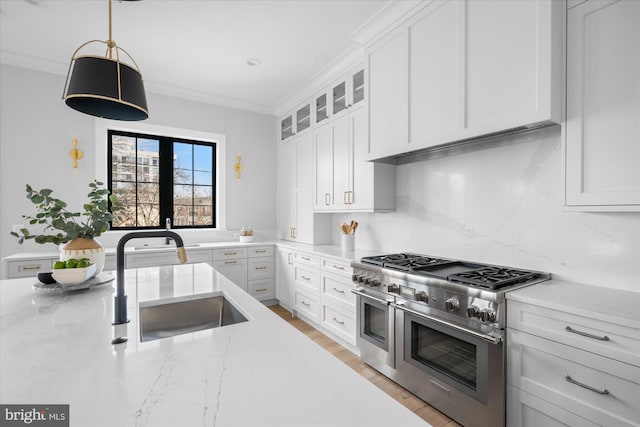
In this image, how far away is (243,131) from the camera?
449 cm

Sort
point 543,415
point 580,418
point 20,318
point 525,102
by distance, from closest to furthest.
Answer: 1. point 20,318
2. point 580,418
3. point 543,415
4. point 525,102

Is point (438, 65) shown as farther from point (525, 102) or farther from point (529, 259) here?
point (529, 259)

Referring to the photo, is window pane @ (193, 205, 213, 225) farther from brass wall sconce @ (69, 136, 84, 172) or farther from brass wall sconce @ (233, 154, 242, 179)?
brass wall sconce @ (69, 136, 84, 172)

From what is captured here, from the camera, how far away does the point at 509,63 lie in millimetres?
1704

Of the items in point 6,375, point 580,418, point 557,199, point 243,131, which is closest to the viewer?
point 6,375

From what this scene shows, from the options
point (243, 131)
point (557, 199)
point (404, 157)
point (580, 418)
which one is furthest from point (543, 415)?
point (243, 131)

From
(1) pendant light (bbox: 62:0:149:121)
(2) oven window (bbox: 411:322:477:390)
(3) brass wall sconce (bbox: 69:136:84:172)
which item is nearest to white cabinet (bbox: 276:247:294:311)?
(2) oven window (bbox: 411:322:477:390)

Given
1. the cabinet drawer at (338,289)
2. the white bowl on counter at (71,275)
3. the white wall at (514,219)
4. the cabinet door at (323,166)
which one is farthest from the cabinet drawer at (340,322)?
the white bowl on counter at (71,275)

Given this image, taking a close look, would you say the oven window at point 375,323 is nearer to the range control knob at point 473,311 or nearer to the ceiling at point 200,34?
the range control knob at point 473,311

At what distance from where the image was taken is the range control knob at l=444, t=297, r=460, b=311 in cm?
174

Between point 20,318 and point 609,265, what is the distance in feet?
9.14

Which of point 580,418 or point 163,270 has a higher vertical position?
point 163,270

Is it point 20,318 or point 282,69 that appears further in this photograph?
point 282,69

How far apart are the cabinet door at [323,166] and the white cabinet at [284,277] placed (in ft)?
2.45
